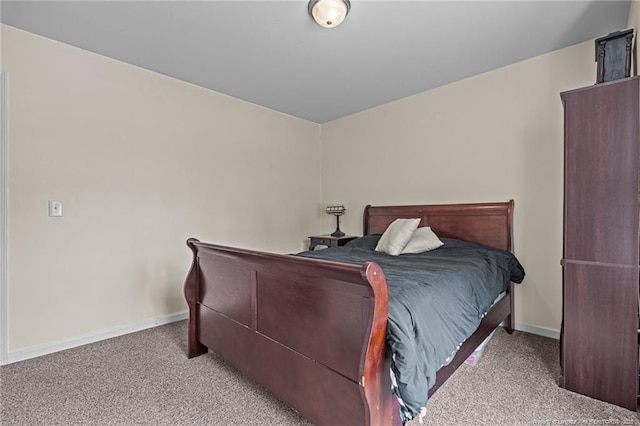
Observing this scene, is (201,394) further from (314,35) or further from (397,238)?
(314,35)

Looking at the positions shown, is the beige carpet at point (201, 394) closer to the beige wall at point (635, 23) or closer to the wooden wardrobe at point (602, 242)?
the wooden wardrobe at point (602, 242)

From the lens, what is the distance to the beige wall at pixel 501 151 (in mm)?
2590

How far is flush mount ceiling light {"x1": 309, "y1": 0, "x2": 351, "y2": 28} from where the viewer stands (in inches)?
75.7

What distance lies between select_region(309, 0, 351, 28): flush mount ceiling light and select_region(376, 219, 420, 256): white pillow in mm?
1780

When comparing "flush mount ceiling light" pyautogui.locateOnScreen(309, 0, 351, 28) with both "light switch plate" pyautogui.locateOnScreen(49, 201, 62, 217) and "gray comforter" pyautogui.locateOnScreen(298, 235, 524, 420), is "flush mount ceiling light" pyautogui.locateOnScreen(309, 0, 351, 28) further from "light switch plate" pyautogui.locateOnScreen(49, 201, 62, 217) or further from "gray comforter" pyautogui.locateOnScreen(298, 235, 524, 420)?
"light switch plate" pyautogui.locateOnScreen(49, 201, 62, 217)

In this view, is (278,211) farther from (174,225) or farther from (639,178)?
(639,178)

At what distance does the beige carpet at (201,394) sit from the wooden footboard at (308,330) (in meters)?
0.19

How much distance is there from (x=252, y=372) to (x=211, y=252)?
0.80 metres

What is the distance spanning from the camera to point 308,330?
1.39 meters

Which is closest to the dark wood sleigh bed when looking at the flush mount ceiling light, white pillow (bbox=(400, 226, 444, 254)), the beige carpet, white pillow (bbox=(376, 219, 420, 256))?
the beige carpet

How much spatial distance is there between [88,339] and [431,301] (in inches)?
108

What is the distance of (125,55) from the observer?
2.62 metres

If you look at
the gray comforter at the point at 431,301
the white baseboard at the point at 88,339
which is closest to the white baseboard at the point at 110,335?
the white baseboard at the point at 88,339

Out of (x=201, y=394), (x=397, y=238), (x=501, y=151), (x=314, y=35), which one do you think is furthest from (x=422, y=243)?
(x=201, y=394)
